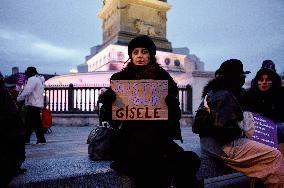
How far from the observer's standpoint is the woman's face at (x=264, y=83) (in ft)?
14.8

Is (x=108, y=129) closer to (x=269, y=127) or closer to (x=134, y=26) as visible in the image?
(x=269, y=127)

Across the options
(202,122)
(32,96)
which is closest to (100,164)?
(202,122)

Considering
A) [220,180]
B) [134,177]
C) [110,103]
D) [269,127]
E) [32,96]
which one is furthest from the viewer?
[32,96]

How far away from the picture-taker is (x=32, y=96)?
739cm

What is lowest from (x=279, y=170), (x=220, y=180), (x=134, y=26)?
(x=220, y=180)

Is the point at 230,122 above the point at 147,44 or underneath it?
underneath

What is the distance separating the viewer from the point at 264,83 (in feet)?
14.8

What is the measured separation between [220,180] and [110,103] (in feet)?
Answer: 8.74

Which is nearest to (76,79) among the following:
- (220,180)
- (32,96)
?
(32,96)

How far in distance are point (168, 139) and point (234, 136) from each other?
31.9 inches

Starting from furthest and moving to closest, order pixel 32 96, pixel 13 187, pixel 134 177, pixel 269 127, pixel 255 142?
pixel 32 96 → pixel 269 127 → pixel 255 142 → pixel 134 177 → pixel 13 187

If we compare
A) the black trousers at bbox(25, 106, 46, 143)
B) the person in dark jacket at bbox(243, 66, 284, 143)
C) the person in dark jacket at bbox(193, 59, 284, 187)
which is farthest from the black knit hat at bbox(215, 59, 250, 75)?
the black trousers at bbox(25, 106, 46, 143)

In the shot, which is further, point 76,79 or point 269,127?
point 76,79

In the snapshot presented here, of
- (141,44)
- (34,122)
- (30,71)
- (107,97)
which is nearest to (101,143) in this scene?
(107,97)
